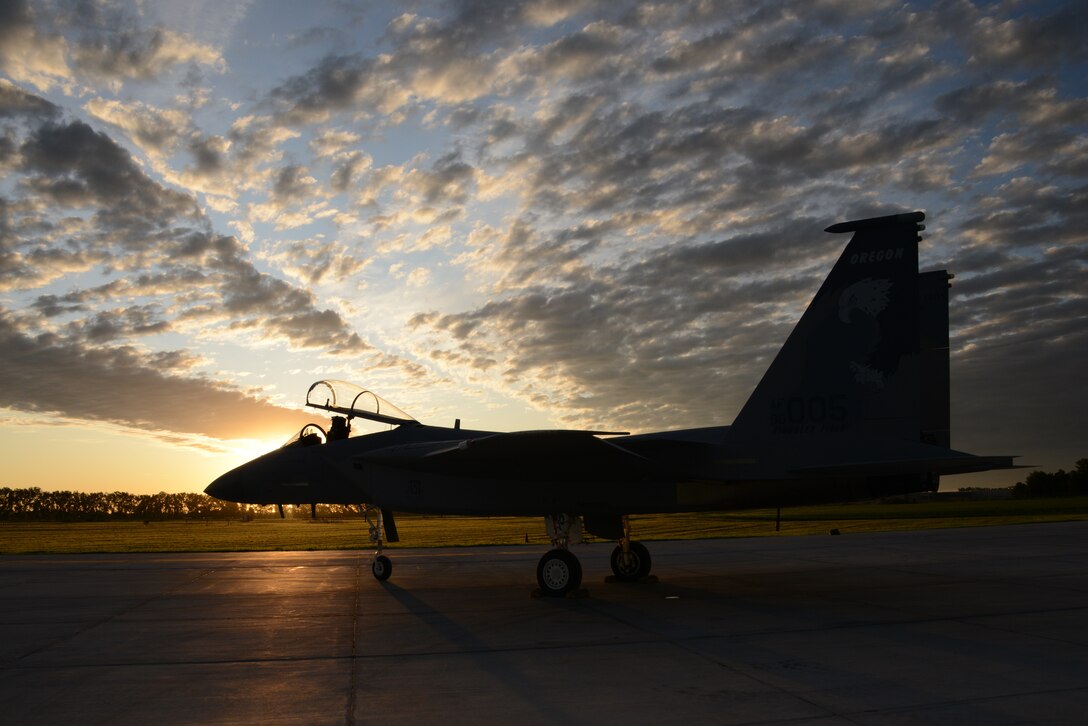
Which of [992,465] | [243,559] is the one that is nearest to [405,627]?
[992,465]

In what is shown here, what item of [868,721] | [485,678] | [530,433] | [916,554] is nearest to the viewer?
[868,721]

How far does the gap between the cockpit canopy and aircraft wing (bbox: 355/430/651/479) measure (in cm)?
140

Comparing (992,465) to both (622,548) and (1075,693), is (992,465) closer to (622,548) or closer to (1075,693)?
(1075,693)

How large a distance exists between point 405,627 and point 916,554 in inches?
508

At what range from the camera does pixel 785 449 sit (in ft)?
35.1

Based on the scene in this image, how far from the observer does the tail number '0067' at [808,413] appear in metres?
10.5

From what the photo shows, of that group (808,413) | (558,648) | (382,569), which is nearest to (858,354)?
(808,413)

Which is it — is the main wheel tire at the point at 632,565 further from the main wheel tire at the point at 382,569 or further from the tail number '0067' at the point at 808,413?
the main wheel tire at the point at 382,569

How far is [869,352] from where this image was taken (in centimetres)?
1046

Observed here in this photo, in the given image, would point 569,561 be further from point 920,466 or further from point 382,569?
point 920,466

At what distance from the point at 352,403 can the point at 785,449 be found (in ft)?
26.0

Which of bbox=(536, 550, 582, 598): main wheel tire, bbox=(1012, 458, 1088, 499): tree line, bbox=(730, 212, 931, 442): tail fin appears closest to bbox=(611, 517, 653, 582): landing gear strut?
bbox=(536, 550, 582, 598): main wheel tire

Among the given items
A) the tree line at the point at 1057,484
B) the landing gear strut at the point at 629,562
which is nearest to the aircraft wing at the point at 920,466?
the landing gear strut at the point at 629,562

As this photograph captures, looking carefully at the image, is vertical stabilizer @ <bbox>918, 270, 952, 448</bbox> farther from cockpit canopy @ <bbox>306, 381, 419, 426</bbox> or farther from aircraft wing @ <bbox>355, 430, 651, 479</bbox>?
cockpit canopy @ <bbox>306, 381, 419, 426</bbox>
